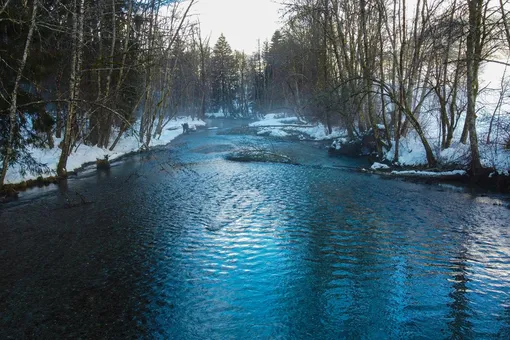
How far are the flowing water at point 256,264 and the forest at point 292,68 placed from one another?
2736mm

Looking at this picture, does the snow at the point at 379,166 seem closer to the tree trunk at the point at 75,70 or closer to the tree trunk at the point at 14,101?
the tree trunk at the point at 75,70

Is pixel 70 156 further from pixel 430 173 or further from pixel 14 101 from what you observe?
pixel 430 173

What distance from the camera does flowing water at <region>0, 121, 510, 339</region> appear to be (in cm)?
516

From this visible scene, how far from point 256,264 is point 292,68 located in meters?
33.6

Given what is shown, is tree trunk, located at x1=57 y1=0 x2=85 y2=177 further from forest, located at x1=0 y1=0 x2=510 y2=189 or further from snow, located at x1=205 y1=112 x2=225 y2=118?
snow, located at x1=205 y1=112 x2=225 y2=118

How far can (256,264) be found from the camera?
23.3 ft

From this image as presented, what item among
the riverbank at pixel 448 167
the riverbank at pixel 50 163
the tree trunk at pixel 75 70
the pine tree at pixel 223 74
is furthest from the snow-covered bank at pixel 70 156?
the pine tree at pixel 223 74

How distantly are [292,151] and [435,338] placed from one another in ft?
61.8

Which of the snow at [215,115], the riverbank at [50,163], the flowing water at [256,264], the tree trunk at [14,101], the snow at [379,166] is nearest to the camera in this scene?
the flowing water at [256,264]

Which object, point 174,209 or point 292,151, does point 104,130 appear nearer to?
point 292,151

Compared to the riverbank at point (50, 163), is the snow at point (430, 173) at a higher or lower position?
lower

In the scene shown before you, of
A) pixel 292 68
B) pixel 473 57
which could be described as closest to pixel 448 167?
pixel 473 57

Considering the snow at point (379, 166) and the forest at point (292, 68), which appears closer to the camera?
the forest at point (292, 68)

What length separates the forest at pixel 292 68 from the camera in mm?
11633
